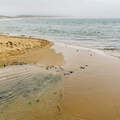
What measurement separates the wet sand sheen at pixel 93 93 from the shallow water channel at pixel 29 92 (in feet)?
1.59

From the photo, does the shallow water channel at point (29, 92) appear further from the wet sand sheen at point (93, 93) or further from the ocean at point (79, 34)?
the ocean at point (79, 34)

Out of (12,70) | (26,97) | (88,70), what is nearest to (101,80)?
(88,70)

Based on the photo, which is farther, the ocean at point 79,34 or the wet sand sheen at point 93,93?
the ocean at point 79,34

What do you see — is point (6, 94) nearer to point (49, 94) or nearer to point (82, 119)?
point (49, 94)

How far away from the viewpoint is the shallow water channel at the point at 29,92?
296 cm

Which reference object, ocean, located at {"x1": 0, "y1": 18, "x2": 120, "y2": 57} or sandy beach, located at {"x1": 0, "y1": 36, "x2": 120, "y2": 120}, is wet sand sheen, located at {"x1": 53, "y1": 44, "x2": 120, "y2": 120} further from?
ocean, located at {"x1": 0, "y1": 18, "x2": 120, "y2": 57}

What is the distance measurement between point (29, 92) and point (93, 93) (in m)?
2.44

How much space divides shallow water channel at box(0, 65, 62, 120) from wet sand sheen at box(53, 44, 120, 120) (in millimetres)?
484

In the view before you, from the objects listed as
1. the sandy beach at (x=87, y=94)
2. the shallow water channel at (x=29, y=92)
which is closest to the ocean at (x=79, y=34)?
the sandy beach at (x=87, y=94)

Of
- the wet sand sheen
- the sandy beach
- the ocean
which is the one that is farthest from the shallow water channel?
the ocean

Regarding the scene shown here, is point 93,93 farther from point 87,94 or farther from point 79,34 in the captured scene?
point 79,34

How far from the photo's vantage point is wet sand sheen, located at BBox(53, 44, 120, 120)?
2.94m

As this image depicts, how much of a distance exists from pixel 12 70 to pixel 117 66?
607cm

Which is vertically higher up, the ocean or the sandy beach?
the ocean
